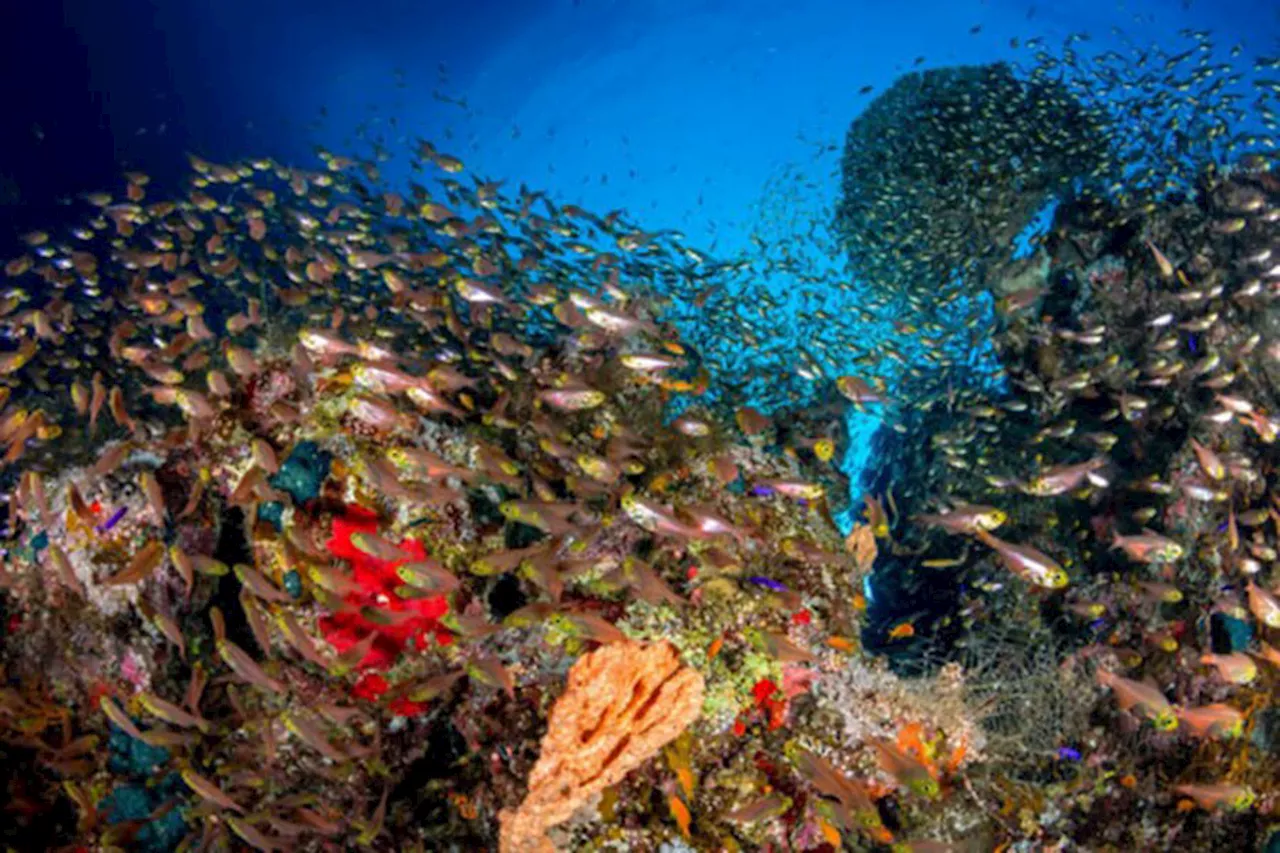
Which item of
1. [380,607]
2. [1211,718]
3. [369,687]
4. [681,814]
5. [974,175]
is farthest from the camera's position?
[974,175]

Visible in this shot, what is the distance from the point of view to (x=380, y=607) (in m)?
4.66

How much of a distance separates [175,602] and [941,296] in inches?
473

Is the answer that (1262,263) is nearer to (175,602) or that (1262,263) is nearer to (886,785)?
(886,785)

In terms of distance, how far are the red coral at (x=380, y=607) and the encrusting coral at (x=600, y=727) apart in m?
1.16

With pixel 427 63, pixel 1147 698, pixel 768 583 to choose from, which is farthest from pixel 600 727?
pixel 427 63

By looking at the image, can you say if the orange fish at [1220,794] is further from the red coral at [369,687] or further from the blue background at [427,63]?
the blue background at [427,63]

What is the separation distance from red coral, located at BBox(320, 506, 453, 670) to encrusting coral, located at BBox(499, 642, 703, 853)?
1.16m

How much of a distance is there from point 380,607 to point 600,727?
5.75 feet

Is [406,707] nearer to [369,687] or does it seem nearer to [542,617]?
[369,687]

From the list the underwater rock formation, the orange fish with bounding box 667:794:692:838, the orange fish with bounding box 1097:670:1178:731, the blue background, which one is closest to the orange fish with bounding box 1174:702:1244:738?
the orange fish with bounding box 1097:670:1178:731

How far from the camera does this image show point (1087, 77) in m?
12.9

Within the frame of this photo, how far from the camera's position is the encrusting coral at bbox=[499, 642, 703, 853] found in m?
3.94

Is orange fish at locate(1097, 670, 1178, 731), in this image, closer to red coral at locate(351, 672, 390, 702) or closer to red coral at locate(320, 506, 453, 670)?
red coral at locate(320, 506, 453, 670)

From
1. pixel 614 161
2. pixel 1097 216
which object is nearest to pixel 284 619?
pixel 1097 216
